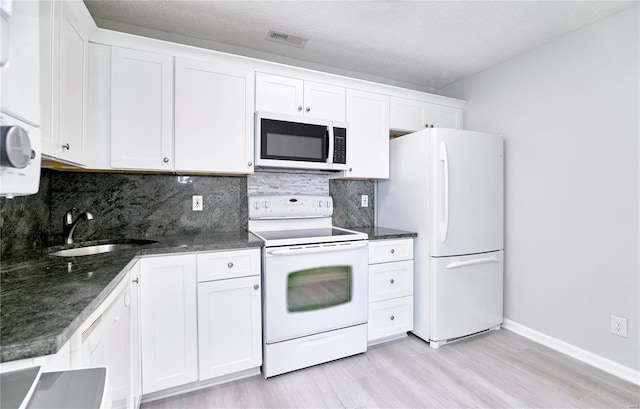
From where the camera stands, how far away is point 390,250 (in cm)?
238

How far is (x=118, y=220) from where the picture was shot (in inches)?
81.7

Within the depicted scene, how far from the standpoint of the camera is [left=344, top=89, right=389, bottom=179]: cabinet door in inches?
98.7

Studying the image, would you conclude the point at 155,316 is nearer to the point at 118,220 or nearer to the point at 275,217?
the point at 118,220

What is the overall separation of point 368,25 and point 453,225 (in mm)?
1654

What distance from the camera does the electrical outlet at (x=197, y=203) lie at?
2275mm

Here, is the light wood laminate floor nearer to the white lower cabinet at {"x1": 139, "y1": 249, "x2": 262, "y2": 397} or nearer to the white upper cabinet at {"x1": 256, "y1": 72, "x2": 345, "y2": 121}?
the white lower cabinet at {"x1": 139, "y1": 249, "x2": 262, "y2": 397}

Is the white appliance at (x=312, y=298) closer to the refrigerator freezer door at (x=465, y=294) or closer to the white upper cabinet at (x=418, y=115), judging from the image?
the refrigerator freezer door at (x=465, y=294)

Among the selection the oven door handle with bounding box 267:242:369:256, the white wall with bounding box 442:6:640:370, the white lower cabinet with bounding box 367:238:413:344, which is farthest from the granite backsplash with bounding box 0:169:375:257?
the white wall with bounding box 442:6:640:370

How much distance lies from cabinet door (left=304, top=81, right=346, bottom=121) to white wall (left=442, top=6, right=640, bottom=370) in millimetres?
1521

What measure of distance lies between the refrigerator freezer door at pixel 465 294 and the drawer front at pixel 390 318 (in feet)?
0.65

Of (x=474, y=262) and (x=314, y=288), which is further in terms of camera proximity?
(x=474, y=262)

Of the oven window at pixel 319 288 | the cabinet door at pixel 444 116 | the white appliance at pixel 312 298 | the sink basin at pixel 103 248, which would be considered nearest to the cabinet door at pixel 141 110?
the sink basin at pixel 103 248

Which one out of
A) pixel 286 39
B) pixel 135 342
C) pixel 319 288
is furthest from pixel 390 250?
pixel 286 39

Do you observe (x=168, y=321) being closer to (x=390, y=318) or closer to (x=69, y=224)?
(x=69, y=224)
